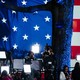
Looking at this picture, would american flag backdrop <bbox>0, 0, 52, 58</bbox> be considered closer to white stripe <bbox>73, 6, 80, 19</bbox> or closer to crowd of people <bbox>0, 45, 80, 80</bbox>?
white stripe <bbox>73, 6, 80, 19</bbox>

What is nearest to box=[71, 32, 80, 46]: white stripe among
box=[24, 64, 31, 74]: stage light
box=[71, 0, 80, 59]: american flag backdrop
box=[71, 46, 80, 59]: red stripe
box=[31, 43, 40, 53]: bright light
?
box=[71, 0, 80, 59]: american flag backdrop

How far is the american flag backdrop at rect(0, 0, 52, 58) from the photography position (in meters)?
14.4

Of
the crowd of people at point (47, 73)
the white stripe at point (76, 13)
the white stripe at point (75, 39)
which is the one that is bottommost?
the crowd of people at point (47, 73)

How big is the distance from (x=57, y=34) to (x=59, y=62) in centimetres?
114

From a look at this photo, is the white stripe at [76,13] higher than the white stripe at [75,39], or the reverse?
the white stripe at [76,13]

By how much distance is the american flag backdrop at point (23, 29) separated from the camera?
1438 cm

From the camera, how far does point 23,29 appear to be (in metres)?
14.5

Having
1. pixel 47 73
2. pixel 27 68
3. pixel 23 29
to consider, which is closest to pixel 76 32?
pixel 23 29

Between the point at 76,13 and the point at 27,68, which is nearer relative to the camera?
the point at 27,68

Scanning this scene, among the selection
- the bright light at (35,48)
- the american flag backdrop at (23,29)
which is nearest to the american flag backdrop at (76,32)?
the american flag backdrop at (23,29)

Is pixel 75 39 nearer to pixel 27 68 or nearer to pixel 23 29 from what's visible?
pixel 23 29

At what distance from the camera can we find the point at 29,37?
14.5 meters

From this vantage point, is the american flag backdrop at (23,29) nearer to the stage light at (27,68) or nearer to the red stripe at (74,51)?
the red stripe at (74,51)

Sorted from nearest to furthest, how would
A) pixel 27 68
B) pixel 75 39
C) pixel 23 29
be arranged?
1. pixel 27 68
2. pixel 75 39
3. pixel 23 29
